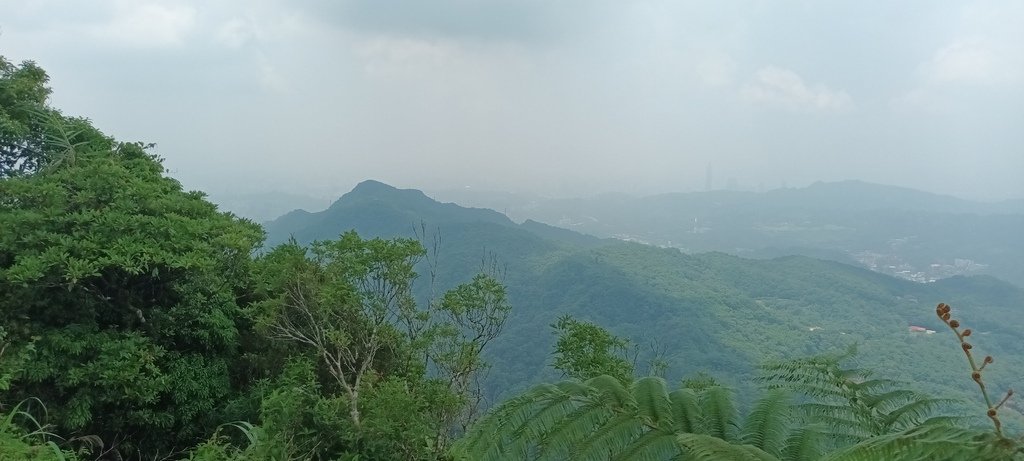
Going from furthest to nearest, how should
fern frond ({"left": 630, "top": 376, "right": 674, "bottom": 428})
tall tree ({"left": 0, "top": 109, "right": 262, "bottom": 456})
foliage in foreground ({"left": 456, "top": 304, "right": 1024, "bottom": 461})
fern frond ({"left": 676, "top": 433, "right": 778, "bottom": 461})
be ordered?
tall tree ({"left": 0, "top": 109, "right": 262, "bottom": 456}) < fern frond ({"left": 630, "top": 376, "right": 674, "bottom": 428}) < foliage in foreground ({"left": 456, "top": 304, "right": 1024, "bottom": 461}) < fern frond ({"left": 676, "top": 433, "right": 778, "bottom": 461})

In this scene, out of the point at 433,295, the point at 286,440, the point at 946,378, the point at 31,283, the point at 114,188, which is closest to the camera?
the point at 286,440

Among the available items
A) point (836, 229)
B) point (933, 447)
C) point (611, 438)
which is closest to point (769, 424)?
point (611, 438)

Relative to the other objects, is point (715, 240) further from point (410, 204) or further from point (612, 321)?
point (612, 321)

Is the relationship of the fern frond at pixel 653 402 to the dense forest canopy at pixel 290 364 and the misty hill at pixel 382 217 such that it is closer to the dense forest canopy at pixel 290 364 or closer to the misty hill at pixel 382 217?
the dense forest canopy at pixel 290 364

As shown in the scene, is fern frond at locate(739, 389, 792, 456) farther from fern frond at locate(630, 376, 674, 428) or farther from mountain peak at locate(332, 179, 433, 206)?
mountain peak at locate(332, 179, 433, 206)

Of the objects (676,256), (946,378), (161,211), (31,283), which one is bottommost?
(946,378)

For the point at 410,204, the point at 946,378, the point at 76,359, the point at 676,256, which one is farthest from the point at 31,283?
the point at 410,204

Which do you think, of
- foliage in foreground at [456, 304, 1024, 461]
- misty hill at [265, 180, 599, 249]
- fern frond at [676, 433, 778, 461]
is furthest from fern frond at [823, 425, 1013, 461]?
misty hill at [265, 180, 599, 249]
